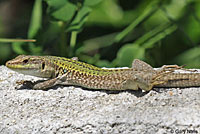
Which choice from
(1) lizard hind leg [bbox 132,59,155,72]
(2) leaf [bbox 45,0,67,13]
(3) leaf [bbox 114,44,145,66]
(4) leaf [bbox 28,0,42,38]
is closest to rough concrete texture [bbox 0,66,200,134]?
(1) lizard hind leg [bbox 132,59,155,72]

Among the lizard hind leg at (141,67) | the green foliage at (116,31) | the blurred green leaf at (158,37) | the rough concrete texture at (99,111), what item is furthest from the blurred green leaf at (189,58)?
the rough concrete texture at (99,111)

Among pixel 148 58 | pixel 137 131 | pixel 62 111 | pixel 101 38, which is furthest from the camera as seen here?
pixel 101 38

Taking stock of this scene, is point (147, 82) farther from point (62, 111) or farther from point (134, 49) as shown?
point (134, 49)

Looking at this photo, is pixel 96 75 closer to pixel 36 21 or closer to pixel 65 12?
pixel 65 12

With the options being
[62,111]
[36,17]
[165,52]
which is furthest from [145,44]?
[62,111]

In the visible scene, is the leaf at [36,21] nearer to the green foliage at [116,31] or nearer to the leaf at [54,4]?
the green foliage at [116,31]

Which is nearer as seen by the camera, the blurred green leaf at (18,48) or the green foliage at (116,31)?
the green foliage at (116,31)
